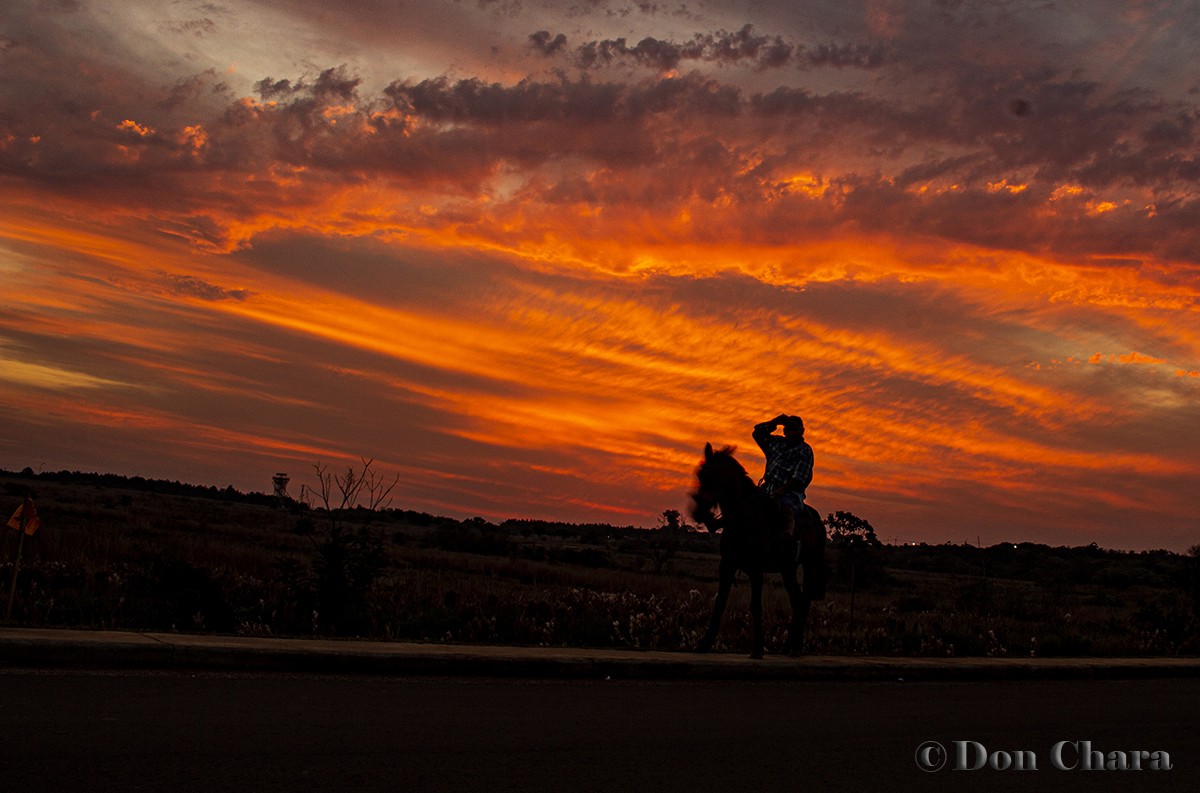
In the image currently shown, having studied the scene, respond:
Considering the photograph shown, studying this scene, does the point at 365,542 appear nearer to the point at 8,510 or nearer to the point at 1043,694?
the point at 1043,694

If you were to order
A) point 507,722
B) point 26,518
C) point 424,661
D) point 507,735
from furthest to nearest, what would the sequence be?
point 26,518 < point 424,661 < point 507,722 < point 507,735

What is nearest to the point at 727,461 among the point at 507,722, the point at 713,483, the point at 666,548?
the point at 713,483

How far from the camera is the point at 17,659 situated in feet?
28.5

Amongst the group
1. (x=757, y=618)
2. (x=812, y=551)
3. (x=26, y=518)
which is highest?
(x=812, y=551)

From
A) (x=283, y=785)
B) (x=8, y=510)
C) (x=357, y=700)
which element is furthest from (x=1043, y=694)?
(x=8, y=510)

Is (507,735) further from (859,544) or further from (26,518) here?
(859,544)

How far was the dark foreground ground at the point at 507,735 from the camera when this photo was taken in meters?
6.10

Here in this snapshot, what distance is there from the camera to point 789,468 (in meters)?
13.2

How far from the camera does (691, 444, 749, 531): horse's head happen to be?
12422 millimetres

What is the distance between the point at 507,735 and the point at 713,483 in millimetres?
5582

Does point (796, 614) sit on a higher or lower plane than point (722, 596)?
lower

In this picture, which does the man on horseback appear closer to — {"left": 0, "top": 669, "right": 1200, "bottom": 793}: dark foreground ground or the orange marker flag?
{"left": 0, "top": 669, "right": 1200, "bottom": 793}: dark foreground ground

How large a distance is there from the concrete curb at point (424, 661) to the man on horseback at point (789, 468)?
1.86 metres

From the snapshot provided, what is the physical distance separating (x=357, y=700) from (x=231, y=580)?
11.4 metres
